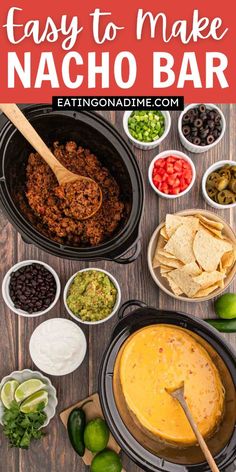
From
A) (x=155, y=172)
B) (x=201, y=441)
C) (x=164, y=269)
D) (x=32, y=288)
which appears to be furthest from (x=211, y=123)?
(x=201, y=441)

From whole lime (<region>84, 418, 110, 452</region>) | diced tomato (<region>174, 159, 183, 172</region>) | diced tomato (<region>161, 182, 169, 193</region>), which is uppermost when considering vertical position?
diced tomato (<region>174, 159, 183, 172</region>)

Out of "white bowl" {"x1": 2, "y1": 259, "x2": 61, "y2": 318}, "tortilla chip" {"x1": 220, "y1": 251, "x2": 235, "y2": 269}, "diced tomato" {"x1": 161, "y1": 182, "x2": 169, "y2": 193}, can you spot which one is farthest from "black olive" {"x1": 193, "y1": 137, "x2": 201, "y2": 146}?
"white bowl" {"x1": 2, "y1": 259, "x2": 61, "y2": 318}

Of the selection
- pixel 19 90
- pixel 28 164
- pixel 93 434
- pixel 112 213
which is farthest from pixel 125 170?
pixel 93 434

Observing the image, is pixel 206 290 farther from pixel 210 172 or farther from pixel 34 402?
pixel 34 402

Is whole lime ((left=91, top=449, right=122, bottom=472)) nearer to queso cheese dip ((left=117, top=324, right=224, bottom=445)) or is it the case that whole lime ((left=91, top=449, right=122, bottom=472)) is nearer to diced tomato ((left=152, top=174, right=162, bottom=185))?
queso cheese dip ((left=117, top=324, right=224, bottom=445))

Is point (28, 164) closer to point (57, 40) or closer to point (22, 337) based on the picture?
point (57, 40)

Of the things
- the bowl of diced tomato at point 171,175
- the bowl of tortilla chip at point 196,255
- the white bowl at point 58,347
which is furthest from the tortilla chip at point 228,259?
the white bowl at point 58,347

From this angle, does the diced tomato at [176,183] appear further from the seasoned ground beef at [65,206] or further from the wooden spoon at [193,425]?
the wooden spoon at [193,425]
